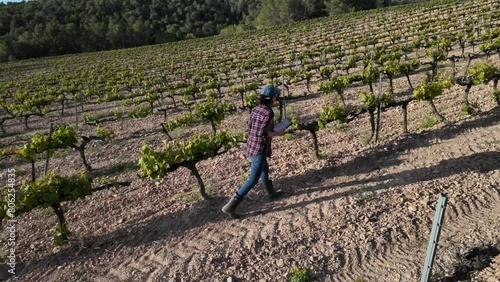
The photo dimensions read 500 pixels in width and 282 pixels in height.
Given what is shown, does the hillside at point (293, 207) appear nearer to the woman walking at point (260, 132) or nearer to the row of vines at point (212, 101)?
the row of vines at point (212, 101)

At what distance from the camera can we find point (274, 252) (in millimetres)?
5703

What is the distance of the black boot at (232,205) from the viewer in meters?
6.44

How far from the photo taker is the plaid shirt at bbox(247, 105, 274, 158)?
603 cm

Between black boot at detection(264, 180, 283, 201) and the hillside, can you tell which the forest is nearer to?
the hillside

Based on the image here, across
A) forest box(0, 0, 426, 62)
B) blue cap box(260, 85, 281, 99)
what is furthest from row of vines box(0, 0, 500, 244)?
forest box(0, 0, 426, 62)

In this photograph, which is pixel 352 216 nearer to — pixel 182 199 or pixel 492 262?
pixel 492 262

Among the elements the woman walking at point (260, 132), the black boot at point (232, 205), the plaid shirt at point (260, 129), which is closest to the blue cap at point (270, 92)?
the woman walking at point (260, 132)

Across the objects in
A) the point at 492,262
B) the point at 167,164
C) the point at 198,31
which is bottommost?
the point at 492,262

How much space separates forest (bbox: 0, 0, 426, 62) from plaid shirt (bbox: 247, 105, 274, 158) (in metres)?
80.8

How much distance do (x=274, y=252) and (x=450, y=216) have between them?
2877 mm

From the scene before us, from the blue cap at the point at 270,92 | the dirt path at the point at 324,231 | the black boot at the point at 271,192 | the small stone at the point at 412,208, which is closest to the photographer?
the dirt path at the point at 324,231

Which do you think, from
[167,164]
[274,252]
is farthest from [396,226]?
[167,164]

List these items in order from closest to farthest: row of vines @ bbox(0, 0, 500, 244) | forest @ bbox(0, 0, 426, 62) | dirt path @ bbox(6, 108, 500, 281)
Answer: dirt path @ bbox(6, 108, 500, 281) → row of vines @ bbox(0, 0, 500, 244) → forest @ bbox(0, 0, 426, 62)

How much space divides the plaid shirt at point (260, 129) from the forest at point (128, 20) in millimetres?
80836
